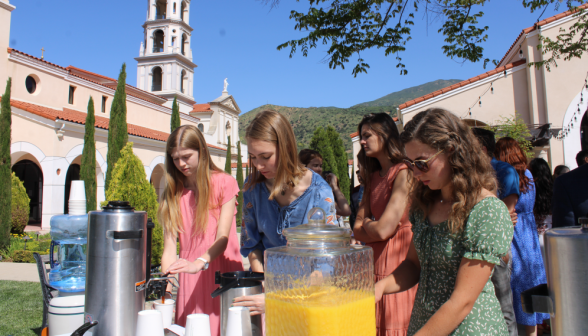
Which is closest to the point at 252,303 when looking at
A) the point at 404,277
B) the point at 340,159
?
the point at 404,277

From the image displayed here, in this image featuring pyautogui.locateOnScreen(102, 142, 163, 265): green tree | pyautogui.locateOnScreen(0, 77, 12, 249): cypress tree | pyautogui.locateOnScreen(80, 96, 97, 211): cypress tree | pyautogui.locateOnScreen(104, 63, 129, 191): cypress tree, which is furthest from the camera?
pyautogui.locateOnScreen(104, 63, 129, 191): cypress tree

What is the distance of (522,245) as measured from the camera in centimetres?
369

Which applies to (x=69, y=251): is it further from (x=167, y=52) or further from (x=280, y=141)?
(x=167, y=52)

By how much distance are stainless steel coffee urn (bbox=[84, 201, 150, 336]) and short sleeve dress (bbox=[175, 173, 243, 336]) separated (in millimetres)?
732

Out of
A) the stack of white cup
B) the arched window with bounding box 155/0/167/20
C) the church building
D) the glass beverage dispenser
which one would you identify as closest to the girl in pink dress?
the stack of white cup

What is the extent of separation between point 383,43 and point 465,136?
16.1 feet

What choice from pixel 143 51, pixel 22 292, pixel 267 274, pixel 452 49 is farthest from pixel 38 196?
pixel 267 274

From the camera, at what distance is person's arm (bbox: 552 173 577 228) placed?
2.32 m

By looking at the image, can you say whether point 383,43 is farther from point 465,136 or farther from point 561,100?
point 561,100

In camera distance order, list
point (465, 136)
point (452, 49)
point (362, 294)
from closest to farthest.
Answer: point (362, 294), point (465, 136), point (452, 49)

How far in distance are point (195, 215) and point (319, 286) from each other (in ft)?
5.30

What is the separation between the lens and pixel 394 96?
A: 182m

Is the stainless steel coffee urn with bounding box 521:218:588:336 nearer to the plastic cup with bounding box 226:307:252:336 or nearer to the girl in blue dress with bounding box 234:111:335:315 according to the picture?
the plastic cup with bounding box 226:307:252:336

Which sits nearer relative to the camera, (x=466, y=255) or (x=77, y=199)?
(x=466, y=255)
